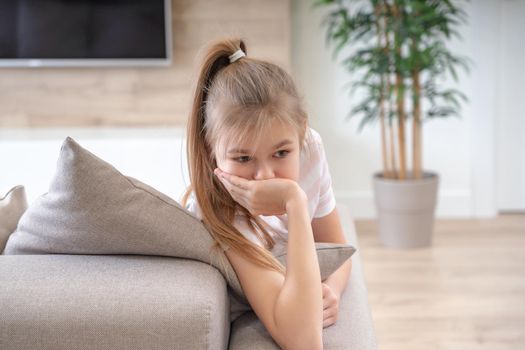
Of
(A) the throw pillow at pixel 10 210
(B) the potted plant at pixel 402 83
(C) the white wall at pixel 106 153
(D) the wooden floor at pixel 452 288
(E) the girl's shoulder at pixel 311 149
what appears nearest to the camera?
(A) the throw pillow at pixel 10 210

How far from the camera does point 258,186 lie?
1.16 m

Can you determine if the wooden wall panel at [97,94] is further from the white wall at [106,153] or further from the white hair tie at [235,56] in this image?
the white hair tie at [235,56]

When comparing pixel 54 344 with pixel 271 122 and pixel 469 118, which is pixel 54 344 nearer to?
pixel 271 122

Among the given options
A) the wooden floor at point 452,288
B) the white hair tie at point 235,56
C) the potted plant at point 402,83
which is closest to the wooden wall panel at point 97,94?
the potted plant at point 402,83

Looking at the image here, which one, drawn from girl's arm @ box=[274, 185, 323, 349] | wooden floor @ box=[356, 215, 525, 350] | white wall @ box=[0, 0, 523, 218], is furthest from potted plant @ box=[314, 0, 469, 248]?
girl's arm @ box=[274, 185, 323, 349]

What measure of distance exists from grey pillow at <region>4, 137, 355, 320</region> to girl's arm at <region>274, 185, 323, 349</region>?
0.10 meters

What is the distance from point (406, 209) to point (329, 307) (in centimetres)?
235

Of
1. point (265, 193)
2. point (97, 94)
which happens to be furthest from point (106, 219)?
point (97, 94)

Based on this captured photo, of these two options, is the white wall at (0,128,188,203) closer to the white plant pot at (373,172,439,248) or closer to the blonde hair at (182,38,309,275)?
the white plant pot at (373,172,439,248)

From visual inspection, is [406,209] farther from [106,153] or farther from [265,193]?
[265,193]

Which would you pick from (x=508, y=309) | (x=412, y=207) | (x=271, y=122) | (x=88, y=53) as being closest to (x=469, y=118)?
(x=412, y=207)

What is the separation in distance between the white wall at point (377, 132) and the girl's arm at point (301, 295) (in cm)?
271

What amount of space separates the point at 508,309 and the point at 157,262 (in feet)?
6.48

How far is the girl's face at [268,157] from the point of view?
46.4 inches
